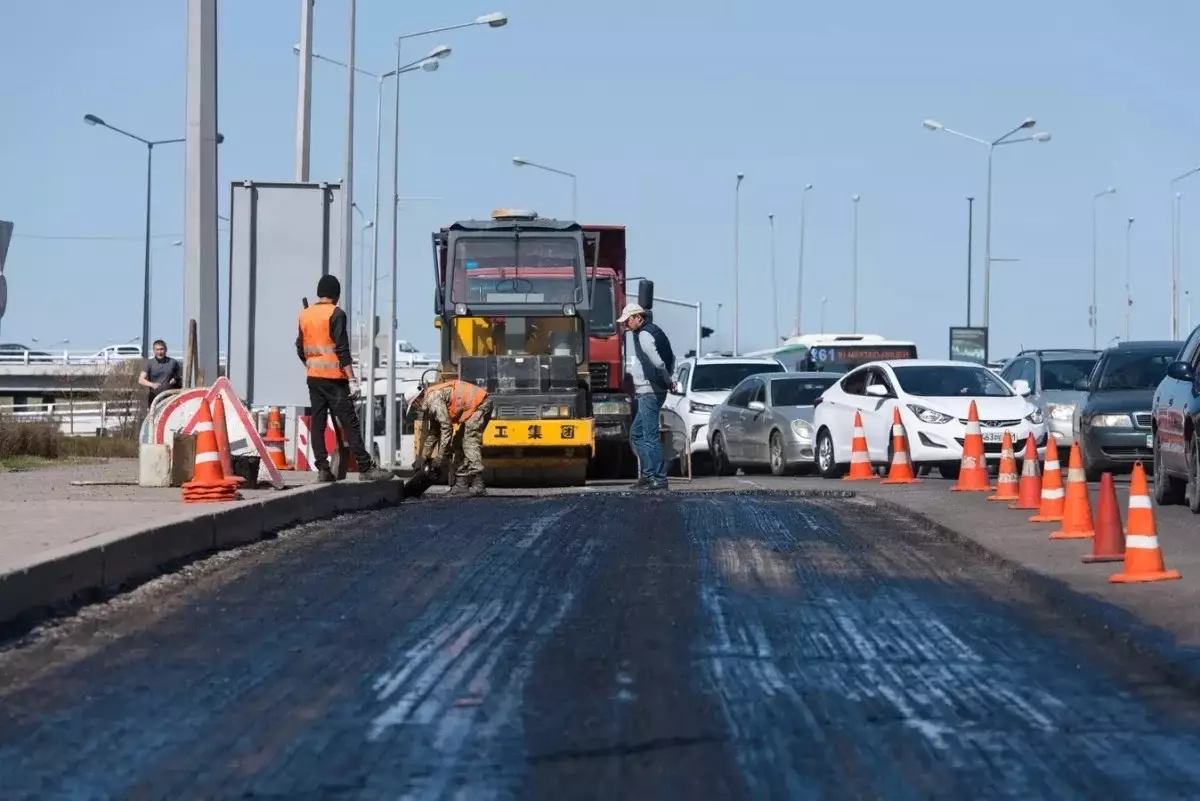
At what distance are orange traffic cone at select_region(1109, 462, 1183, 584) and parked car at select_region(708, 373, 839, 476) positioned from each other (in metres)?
15.2

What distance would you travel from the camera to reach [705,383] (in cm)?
3244

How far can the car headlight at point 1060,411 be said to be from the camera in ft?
85.5

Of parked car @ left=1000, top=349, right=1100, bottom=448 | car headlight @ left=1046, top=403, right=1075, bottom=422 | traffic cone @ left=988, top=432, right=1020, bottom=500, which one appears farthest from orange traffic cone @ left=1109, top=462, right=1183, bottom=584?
car headlight @ left=1046, top=403, right=1075, bottom=422

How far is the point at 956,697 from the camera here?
6.78 metres

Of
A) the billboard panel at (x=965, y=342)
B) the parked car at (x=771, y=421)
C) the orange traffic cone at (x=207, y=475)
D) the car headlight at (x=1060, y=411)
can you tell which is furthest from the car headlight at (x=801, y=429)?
the billboard panel at (x=965, y=342)

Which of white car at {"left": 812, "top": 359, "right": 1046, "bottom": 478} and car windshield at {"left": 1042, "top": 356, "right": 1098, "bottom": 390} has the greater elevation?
car windshield at {"left": 1042, "top": 356, "right": 1098, "bottom": 390}

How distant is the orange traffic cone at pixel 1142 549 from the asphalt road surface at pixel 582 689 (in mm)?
566

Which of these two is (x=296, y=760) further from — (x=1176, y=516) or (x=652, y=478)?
(x=652, y=478)

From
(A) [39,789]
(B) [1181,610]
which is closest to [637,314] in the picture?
(B) [1181,610]

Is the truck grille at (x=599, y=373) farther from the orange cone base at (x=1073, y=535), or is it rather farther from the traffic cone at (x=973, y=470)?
the orange cone base at (x=1073, y=535)

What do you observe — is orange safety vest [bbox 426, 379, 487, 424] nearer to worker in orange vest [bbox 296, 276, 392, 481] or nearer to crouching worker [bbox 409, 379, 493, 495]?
crouching worker [bbox 409, 379, 493, 495]

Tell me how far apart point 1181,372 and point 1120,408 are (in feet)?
19.0

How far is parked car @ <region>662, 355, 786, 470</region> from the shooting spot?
100 ft

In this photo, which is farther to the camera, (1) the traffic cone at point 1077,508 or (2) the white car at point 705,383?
(2) the white car at point 705,383
